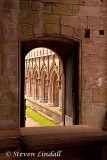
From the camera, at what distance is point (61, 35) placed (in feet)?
23.0

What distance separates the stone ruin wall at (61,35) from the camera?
6730 millimetres

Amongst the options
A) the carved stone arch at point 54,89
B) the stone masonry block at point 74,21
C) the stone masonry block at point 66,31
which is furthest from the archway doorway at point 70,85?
the carved stone arch at point 54,89

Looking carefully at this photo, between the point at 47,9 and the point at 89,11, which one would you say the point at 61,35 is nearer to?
the point at 47,9

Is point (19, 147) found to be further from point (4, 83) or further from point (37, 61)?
point (37, 61)

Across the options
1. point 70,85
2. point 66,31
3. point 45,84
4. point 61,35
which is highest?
point 66,31

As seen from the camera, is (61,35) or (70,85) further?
(70,85)

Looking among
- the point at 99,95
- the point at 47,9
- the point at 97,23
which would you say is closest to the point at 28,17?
the point at 47,9

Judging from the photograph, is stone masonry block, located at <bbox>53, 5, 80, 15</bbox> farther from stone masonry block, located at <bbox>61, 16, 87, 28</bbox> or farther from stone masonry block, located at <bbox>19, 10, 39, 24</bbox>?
stone masonry block, located at <bbox>19, 10, 39, 24</bbox>

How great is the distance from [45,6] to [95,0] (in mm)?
1348

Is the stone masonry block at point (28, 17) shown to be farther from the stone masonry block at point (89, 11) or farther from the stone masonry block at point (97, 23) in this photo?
the stone masonry block at point (97, 23)

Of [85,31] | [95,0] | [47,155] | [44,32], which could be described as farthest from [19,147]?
[95,0]

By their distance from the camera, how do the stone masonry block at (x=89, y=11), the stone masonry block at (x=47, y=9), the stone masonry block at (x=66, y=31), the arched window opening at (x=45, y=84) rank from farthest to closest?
the arched window opening at (x=45, y=84) → the stone masonry block at (x=89, y=11) → the stone masonry block at (x=66, y=31) → the stone masonry block at (x=47, y=9)

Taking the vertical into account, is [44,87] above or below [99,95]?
below

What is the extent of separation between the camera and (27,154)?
267 cm
